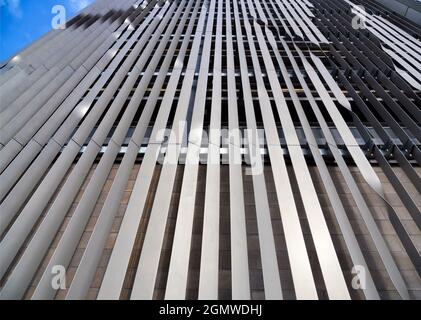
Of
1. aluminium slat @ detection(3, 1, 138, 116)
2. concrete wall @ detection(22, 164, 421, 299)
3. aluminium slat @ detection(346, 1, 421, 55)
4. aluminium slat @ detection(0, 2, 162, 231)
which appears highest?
aluminium slat @ detection(346, 1, 421, 55)

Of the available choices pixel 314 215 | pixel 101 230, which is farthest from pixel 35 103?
pixel 314 215

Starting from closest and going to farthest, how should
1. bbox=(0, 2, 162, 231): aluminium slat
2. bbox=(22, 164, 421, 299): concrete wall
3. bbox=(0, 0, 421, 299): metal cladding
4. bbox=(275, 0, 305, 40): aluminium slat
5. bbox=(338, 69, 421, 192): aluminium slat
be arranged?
1. bbox=(0, 0, 421, 299): metal cladding
2. bbox=(22, 164, 421, 299): concrete wall
3. bbox=(0, 2, 162, 231): aluminium slat
4. bbox=(338, 69, 421, 192): aluminium slat
5. bbox=(275, 0, 305, 40): aluminium slat

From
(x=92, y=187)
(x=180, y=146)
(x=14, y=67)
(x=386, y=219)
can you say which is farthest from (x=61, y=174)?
(x=386, y=219)

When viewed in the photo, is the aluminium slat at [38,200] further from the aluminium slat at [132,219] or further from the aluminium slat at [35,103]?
the aluminium slat at [132,219]

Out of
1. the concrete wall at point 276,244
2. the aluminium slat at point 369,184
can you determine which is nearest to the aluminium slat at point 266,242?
the concrete wall at point 276,244

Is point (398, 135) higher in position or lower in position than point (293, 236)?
higher

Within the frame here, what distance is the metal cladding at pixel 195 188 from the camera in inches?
163

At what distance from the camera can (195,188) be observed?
5.30m

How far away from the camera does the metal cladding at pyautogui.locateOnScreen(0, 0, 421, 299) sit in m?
4.13

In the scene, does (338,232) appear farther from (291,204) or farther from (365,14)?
(365,14)

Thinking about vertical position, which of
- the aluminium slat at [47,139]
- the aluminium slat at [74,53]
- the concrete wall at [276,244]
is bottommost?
the concrete wall at [276,244]

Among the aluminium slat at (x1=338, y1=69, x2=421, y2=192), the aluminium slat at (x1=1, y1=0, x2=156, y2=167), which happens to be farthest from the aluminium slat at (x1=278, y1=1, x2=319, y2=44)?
the aluminium slat at (x1=1, y1=0, x2=156, y2=167)

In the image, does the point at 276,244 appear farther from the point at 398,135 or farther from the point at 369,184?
the point at 398,135

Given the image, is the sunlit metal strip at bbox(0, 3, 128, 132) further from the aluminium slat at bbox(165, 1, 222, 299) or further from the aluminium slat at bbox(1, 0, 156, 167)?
the aluminium slat at bbox(165, 1, 222, 299)
